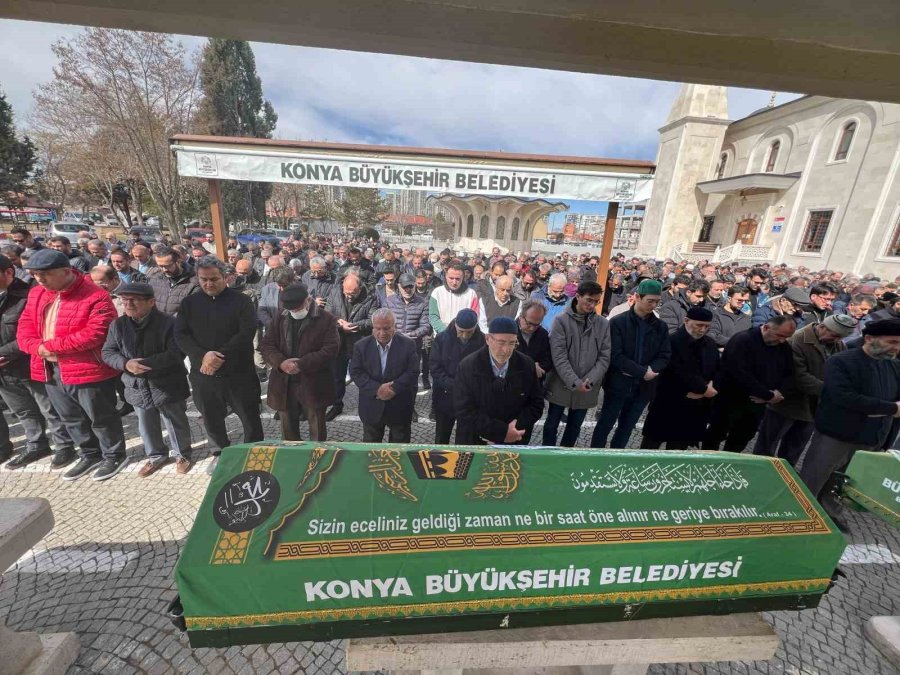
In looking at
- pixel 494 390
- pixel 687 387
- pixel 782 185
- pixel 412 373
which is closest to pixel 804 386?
pixel 687 387

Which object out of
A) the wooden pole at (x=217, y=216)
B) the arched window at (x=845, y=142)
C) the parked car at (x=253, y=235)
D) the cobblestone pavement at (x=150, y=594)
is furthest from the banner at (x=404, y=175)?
the arched window at (x=845, y=142)

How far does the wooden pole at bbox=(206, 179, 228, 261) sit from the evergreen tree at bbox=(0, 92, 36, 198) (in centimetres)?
3787

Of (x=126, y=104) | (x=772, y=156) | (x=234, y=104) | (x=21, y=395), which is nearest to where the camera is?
(x=21, y=395)

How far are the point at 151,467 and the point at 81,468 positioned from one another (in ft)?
2.14

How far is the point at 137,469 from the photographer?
3637 millimetres

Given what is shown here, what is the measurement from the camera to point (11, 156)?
28.6 metres

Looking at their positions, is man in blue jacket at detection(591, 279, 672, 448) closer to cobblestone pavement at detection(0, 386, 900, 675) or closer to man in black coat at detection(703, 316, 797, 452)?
man in black coat at detection(703, 316, 797, 452)

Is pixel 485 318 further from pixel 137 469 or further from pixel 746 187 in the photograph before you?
pixel 746 187

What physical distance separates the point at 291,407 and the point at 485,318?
105 inches

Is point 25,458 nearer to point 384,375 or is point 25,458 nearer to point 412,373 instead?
point 384,375

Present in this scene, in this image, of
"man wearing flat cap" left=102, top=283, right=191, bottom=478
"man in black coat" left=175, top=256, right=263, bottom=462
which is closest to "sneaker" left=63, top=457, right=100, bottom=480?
"man wearing flat cap" left=102, top=283, right=191, bottom=478

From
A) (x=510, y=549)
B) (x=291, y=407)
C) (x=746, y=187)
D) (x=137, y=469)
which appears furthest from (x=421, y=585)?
(x=746, y=187)

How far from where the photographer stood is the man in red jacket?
317 cm

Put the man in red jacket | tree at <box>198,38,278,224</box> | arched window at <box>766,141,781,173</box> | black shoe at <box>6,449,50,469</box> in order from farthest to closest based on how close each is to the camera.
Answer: tree at <box>198,38,278,224</box>
arched window at <box>766,141,781,173</box>
black shoe at <box>6,449,50,469</box>
the man in red jacket
